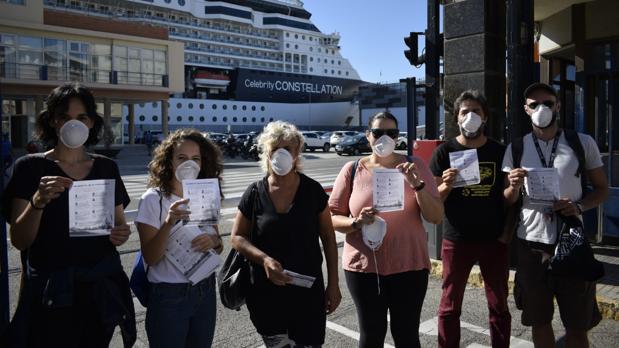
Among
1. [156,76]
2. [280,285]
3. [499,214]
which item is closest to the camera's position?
[280,285]

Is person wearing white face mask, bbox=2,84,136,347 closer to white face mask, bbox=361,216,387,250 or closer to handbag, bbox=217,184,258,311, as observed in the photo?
handbag, bbox=217,184,258,311

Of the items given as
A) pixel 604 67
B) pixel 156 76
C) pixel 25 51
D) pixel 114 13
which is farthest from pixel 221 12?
pixel 604 67

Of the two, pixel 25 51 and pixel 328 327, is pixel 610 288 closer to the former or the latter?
pixel 328 327

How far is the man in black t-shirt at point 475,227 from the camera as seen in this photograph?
345cm

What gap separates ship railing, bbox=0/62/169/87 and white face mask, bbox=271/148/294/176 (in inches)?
1311

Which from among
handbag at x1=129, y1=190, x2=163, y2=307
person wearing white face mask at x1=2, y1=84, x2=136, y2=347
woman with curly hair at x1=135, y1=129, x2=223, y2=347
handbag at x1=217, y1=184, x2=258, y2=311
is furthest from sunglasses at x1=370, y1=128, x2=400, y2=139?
person wearing white face mask at x1=2, y1=84, x2=136, y2=347

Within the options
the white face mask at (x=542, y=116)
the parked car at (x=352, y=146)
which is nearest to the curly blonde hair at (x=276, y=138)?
the white face mask at (x=542, y=116)

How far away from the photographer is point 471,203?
11.4 ft

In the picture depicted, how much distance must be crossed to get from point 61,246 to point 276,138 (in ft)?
3.90

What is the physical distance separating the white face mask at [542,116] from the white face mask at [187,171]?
2.06 m

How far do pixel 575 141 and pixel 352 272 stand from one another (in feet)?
5.13

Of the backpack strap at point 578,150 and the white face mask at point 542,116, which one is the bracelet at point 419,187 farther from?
the backpack strap at point 578,150

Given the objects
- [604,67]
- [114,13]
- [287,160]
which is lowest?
[287,160]

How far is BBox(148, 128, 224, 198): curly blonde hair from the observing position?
108 inches
